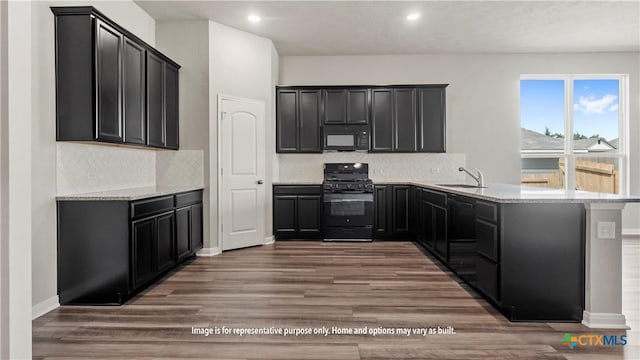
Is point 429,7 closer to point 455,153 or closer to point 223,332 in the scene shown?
point 455,153

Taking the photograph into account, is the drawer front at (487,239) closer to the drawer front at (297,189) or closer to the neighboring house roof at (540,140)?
the drawer front at (297,189)

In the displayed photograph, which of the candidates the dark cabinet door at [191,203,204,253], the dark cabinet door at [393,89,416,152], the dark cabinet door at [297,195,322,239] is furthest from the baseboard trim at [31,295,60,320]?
the dark cabinet door at [393,89,416,152]

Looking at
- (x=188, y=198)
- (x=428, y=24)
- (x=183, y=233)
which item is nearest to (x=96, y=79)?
(x=188, y=198)

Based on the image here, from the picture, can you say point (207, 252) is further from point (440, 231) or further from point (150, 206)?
point (440, 231)

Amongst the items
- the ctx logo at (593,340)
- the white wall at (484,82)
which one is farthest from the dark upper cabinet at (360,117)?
the ctx logo at (593,340)

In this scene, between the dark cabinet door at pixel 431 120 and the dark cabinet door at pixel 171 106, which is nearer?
the dark cabinet door at pixel 171 106

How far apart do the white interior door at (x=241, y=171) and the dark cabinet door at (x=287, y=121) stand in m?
0.58

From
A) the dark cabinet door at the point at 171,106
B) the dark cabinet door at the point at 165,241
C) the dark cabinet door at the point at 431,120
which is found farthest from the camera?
the dark cabinet door at the point at 431,120

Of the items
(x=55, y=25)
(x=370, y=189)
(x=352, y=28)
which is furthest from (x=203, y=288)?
(x=352, y=28)

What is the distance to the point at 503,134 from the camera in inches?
252

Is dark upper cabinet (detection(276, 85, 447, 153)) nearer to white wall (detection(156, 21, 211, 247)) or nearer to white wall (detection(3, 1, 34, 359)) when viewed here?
white wall (detection(156, 21, 211, 247))

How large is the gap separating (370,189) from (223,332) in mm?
3677

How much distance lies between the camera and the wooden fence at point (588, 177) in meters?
6.36

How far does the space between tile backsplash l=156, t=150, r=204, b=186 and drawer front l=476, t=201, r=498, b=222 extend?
10.8 feet
